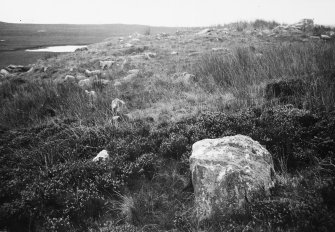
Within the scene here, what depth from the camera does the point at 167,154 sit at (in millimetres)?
4094

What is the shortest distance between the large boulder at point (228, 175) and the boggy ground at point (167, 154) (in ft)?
0.41

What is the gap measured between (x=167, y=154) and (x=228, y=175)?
1513 millimetres

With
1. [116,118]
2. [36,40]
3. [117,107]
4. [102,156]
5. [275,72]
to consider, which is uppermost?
[36,40]

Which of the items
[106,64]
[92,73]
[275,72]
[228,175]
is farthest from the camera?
[106,64]

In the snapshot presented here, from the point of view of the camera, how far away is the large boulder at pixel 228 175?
2.71 meters

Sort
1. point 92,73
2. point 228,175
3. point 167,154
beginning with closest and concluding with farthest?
point 228,175 < point 167,154 < point 92,73

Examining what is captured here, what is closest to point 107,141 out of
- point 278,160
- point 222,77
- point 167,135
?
point 167,135

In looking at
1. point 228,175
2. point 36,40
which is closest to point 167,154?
point 228,175

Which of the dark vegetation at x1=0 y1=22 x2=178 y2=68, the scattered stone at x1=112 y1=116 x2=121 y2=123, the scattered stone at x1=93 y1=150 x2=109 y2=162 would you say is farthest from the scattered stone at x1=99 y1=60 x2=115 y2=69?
the dark vegetation at x1=0 y1=22 x2=178 y2=68

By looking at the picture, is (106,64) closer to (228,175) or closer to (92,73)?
(92,73)

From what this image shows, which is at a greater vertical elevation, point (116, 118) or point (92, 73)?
point (92, 73)

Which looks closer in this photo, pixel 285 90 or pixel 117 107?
pixel 285 90

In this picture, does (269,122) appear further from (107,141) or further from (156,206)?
(107,141)

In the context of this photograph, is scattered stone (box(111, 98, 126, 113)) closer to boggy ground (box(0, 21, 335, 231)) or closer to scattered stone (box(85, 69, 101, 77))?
boggy ground (box(0, 21, 335, 231))
